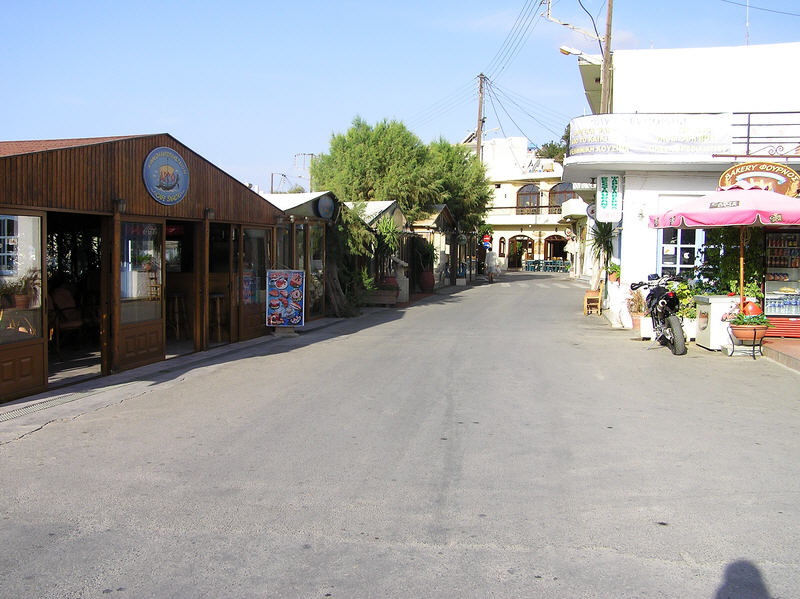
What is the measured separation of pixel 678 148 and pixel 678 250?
255 cm

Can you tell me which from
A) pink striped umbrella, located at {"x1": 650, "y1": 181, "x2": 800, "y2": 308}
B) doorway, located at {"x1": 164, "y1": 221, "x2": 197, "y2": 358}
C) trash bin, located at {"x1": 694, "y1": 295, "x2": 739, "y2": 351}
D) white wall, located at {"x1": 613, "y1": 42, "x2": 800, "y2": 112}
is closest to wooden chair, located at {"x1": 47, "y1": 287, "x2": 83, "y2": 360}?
doorway, located at {"x1": 164, "y1": 221, "x2": 197, "y2": 358}

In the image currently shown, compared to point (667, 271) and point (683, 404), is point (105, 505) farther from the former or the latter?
point (667, 271)

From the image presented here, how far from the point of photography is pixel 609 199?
696 inches

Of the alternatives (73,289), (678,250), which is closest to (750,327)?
(678,250)

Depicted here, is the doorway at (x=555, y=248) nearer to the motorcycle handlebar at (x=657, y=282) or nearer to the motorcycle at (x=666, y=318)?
the motorcycle handlebar at (x=657, y=282)

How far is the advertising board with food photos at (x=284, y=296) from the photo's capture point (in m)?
14.5

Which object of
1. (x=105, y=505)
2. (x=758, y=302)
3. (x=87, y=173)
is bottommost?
(x=105, y=505)

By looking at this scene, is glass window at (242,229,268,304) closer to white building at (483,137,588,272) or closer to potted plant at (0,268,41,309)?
potted plant at (0,268,41,309)

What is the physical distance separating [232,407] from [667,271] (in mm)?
12831

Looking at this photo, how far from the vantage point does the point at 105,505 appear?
487cm

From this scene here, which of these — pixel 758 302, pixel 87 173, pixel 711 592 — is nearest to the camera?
pixel 711 592

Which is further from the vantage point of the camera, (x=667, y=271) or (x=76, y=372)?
(x=667, y=271)

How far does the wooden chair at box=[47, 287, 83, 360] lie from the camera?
458 inches

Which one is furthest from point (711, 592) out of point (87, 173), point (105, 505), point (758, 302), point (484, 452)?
point (758, 302)
